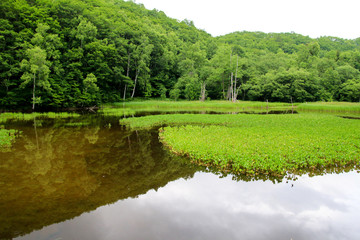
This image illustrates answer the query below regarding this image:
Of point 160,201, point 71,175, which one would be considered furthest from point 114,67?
point 160,201

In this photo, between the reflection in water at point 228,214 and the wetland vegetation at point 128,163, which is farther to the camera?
the wetland vegetation at point 128,163

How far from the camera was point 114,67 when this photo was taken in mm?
53219

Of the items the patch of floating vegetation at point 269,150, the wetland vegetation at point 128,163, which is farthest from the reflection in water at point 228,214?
the patch of floating vegetation at point 269,150

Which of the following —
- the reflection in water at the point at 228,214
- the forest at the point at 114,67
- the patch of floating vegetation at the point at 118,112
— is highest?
the forest at the point at 114,67

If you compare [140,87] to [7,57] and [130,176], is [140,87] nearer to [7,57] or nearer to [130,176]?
[7,57]

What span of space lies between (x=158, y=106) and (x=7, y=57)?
27663mm

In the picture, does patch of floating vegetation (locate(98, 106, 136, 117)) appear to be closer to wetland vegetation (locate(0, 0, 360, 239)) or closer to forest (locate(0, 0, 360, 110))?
wetland vegetation (locate(0, 0, 360, 239))

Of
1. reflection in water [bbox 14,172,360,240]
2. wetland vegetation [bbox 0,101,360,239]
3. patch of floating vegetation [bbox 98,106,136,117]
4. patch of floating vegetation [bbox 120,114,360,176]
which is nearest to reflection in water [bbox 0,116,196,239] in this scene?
wetland vegetation [bbox 0,101,360,239]

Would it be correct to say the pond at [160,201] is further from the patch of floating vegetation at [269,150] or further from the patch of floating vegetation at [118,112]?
the patch of floating vegetation at [118,112]

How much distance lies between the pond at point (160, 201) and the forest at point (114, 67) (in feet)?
101

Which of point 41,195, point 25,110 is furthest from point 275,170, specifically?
point 25,110

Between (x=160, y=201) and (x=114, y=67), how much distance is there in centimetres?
4972

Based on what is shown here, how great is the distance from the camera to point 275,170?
33.4ft

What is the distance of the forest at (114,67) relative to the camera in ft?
125
